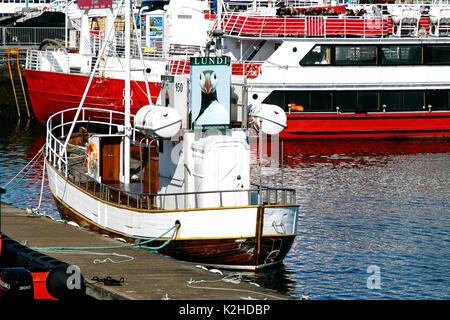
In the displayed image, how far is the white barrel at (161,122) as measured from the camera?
21.1 meters

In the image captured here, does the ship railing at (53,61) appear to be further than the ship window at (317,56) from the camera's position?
Yes

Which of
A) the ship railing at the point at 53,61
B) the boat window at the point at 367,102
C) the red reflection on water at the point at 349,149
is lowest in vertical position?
the red reflection on water at the point at 349,149

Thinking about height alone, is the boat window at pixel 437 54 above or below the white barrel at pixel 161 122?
above

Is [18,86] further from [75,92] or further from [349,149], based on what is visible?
[349,149]

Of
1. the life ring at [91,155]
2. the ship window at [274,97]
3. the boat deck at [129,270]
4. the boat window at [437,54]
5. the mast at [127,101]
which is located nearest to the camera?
the boat deck at [129,270]

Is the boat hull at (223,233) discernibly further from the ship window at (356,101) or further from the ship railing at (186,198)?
the ship window at (356,101)

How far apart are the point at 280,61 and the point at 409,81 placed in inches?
308

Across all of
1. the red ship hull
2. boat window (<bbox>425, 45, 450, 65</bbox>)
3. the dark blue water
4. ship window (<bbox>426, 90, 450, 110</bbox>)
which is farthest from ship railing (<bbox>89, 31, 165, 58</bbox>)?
ship window (<bbox>426, 90, 450, 110</bbox>)

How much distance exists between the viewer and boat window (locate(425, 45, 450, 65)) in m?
48.6

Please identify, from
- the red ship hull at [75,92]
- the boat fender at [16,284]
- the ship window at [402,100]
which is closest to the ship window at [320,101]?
the ship window at [402,100]

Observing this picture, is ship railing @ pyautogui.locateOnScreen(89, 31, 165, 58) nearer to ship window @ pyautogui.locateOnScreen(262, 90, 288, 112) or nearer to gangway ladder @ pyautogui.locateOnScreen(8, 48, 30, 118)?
ship window @ pyautogui.locateOnScreen(262, 90, 288, 112)

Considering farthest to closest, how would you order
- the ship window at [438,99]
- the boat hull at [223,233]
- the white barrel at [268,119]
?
the ship window at [438,99]
the white barrel at [268,119]
the boat hull at [223,233]
